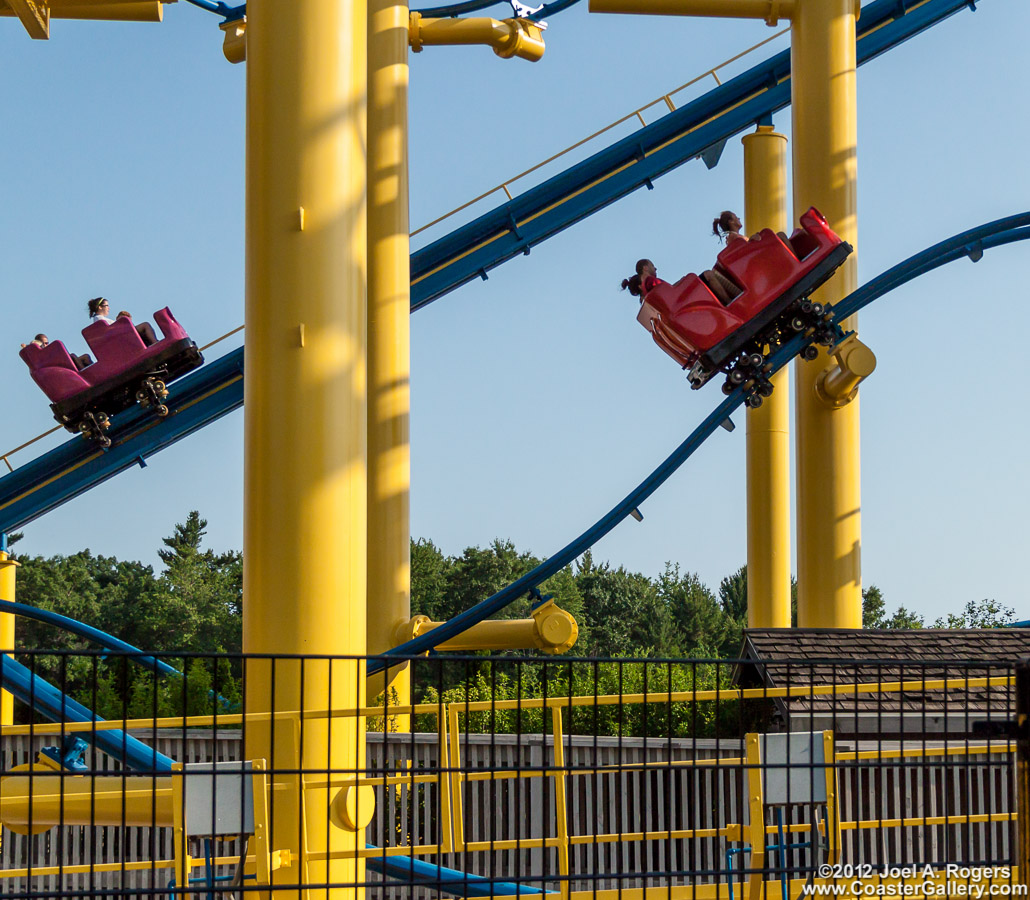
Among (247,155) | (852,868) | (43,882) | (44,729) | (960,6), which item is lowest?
(43,882)

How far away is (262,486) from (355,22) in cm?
241

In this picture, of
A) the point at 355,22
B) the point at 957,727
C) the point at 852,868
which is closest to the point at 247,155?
the point at 355,22

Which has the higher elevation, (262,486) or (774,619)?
(262,486)

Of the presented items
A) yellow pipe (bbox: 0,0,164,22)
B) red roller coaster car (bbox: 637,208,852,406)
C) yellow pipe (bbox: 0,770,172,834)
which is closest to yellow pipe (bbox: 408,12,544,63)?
yellow pipe (bbox: 0,0,164,22)

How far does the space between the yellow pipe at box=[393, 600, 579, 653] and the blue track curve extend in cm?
16

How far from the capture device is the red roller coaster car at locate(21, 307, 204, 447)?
12938 millimetres

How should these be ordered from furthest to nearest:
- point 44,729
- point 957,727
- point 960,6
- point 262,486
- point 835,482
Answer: point 960,6
point 835,482
point 957,727
point 262,486
point 44,729

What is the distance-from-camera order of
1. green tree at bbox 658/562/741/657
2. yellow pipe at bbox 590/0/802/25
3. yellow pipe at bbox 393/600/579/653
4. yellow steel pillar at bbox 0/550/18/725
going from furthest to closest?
green tree at bbox 658/562/741/657 → yellow pipe at bbox 590/0/802/25 → yellow steel pillar at bbox 0/550/18/725 → yellow pipe at bbox 393/600/579/653

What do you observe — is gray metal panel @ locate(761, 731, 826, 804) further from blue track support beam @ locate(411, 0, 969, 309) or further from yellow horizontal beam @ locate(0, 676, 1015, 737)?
blue track support beam @ locate(411, 0, 969, 309)

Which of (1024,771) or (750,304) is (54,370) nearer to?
(750,304)

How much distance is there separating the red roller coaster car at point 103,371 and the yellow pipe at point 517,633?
367 centimetres

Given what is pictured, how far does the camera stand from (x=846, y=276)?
11781mm

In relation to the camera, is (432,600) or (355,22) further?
(432,600)

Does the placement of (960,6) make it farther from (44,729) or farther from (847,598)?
(44,729)
